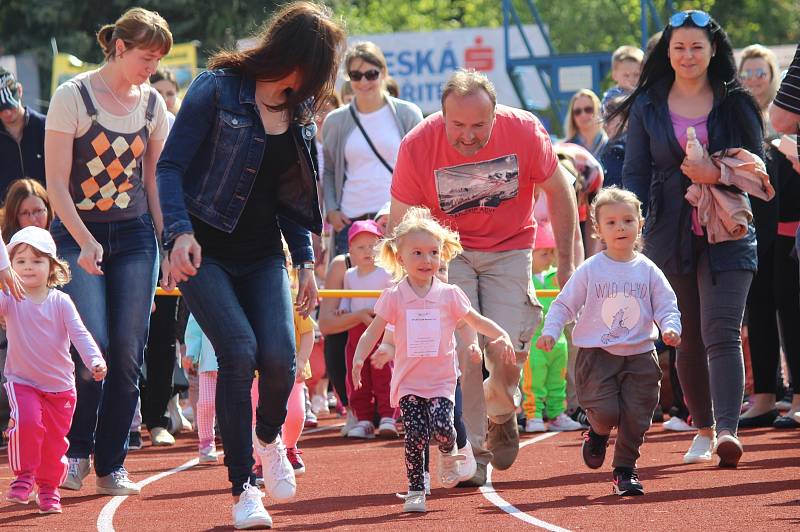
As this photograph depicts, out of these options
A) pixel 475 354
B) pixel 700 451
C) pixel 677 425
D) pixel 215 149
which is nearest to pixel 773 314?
pixel 677 425

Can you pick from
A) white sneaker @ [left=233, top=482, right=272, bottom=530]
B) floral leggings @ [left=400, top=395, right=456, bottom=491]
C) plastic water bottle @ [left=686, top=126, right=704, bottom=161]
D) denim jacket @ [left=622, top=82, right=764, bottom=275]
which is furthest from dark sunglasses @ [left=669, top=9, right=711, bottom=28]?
white sneaker @ [left=233, top=482, right=272, bottom=530]

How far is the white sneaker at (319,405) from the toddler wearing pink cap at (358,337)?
2078 mm

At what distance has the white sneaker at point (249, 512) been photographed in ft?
23.2

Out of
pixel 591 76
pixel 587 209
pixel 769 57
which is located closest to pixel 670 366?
pixel 587 209

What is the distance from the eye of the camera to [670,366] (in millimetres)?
12484

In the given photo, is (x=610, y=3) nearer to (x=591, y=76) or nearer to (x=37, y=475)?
(x=591, y=76)

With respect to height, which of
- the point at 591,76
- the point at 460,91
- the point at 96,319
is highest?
the point at 591,76

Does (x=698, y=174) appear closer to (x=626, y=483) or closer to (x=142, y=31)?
(x=626, y=483)

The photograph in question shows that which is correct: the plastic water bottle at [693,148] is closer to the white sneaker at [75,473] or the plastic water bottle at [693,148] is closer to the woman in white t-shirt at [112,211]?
the woman in white t-shirt at [112,211]

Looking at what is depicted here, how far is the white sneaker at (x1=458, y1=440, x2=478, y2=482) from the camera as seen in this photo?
325 inches

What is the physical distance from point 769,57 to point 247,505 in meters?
6.52

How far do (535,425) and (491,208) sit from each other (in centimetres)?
393

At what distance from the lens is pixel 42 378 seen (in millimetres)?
8547

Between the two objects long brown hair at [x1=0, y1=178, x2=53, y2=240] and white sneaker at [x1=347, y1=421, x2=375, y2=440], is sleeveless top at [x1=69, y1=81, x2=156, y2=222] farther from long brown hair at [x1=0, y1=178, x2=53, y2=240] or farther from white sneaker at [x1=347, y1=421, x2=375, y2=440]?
white sneaker at [x1=347, y1=421, x2=375, y2=440]
